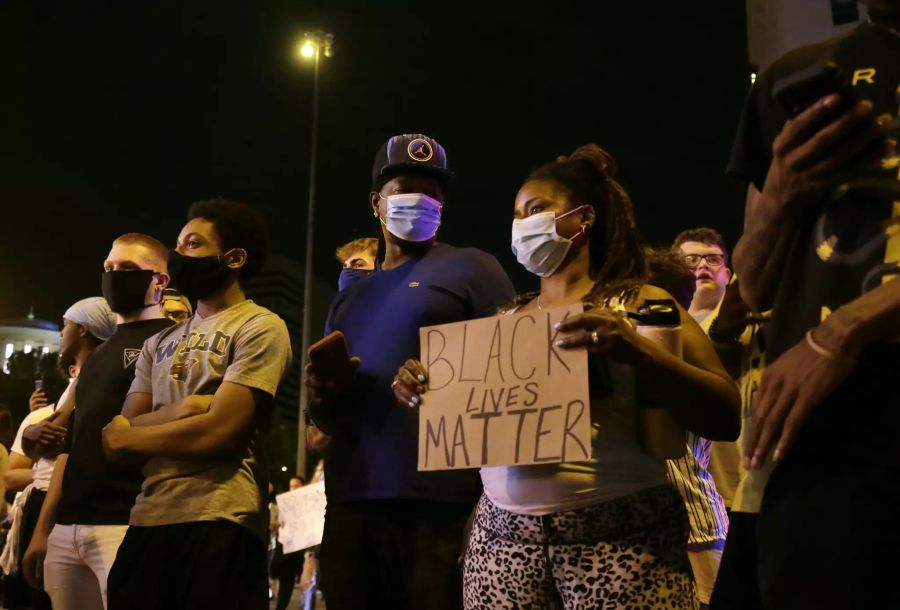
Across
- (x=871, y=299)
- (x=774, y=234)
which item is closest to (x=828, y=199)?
(x=774, y=234)

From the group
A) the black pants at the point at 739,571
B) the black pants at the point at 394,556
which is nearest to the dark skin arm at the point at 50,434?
the black pants at the point at 394,556

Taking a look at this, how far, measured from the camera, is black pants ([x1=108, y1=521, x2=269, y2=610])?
344 cm

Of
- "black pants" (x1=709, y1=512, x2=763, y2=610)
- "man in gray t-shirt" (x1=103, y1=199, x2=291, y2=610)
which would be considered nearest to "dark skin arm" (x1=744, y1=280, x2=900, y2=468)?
"black pants" (x1=709, y1=512, x2=763, y2=610)

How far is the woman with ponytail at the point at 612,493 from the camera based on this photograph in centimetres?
242

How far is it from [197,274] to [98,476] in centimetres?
112

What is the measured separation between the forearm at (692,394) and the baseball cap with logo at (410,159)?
1.67 meters

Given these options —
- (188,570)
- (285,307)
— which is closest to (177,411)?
(188,570)

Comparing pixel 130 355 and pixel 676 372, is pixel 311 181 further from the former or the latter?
pixel 676 372

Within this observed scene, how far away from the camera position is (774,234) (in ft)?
6.09

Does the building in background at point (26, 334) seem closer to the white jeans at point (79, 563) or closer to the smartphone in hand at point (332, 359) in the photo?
the white jeans at point (79, 563)

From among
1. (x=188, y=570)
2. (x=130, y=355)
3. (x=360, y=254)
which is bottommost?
(x=188, y=570)

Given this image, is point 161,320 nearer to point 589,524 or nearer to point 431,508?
point 431,508

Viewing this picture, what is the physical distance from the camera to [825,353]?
5.29ft

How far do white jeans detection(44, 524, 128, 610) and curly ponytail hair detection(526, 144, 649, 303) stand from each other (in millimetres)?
2648
